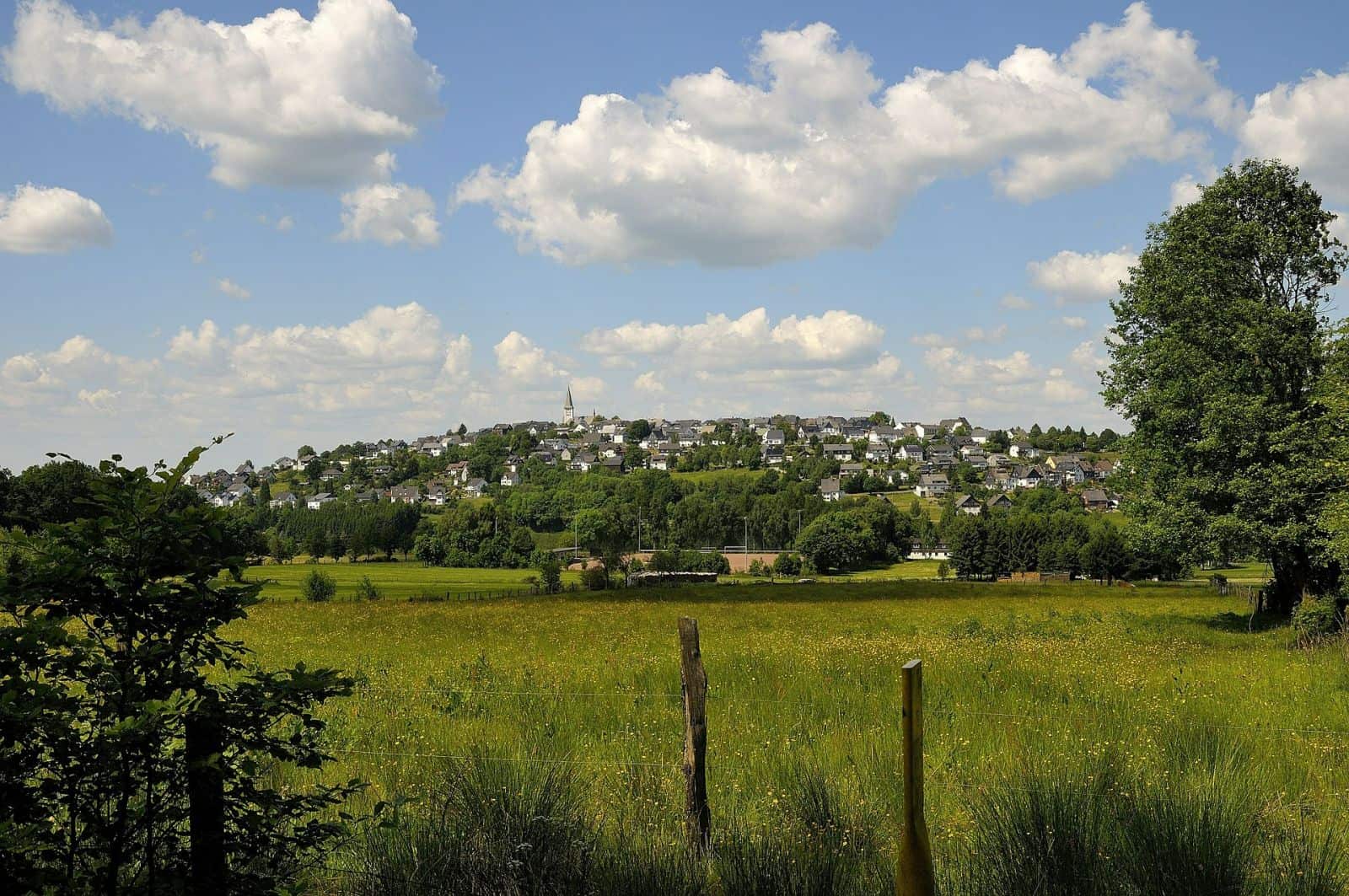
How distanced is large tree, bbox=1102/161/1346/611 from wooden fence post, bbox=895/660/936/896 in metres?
24.1

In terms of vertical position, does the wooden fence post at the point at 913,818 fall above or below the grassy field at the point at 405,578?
above

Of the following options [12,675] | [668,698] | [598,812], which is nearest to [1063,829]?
[598,812]

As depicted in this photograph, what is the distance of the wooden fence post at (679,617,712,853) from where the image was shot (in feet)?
21.6

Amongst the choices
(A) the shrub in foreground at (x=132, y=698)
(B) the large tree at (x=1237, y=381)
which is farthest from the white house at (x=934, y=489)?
(A) the shrub in foreground at (x=132, y=698)

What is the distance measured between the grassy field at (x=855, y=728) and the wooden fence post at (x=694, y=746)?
159 millimetres

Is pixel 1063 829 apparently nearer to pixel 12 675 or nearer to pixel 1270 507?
pixel 12 675

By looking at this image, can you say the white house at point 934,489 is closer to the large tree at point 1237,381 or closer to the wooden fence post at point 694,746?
the large tree at point 1237,381

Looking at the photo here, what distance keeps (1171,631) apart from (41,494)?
242 feet

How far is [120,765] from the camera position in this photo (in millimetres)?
3926

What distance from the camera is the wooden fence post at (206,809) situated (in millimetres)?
3982

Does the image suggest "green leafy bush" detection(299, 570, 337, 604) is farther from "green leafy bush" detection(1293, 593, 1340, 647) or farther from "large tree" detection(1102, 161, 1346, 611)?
"green leafy bush" detection(1293, 593, 1340, 647)

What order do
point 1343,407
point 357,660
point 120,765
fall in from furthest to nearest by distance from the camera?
point 1343,407 → point 357,660 → point 120,765

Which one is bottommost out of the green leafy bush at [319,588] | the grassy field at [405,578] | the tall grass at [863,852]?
the grassy field at [405,578]

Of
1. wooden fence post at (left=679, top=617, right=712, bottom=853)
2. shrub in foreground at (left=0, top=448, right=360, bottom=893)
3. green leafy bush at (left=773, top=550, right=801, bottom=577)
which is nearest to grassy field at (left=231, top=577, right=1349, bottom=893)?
wooden fence post at (left=679, top=617, right=712, bottom=853)
